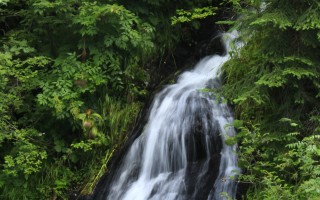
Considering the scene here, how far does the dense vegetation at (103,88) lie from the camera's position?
4469 mm

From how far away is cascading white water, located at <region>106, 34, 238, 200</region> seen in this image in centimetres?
505

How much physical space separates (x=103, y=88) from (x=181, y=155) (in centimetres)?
179

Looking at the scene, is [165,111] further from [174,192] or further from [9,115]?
[9,115]

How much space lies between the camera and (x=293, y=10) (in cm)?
456

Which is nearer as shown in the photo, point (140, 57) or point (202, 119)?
point (202, 119)

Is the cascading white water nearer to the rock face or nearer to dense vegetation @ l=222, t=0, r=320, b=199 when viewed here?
the rock face

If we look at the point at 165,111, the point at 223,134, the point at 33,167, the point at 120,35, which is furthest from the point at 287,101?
the point at 33,167

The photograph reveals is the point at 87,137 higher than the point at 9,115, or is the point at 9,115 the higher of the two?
the point at 9,115

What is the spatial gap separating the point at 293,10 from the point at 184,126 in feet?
7.50

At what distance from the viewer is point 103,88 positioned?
20.4 ft

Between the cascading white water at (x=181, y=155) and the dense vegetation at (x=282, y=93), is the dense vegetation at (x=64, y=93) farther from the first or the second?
the dense vegetation at (x=282, y=93)

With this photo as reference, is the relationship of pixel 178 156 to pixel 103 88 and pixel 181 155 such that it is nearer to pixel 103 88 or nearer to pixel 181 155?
pixel 181 155

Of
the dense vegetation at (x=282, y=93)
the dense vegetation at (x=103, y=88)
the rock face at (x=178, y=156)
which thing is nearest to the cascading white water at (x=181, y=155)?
the rock face at (x=178, y=156)

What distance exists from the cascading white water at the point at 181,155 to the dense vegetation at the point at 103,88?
33cm
